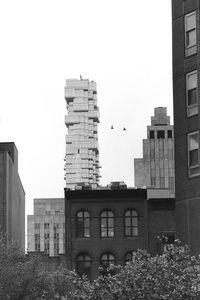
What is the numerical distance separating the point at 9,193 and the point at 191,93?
83.8 metres

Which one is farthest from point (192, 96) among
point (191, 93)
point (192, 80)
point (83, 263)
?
point (83, 263)

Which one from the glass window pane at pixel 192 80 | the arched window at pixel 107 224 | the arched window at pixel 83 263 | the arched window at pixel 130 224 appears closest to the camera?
the glass window pane at pixel 192 80

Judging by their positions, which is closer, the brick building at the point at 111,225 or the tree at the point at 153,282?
the tree at the point at 153,282

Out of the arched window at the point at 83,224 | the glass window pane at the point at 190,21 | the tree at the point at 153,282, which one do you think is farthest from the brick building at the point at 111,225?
the tree at the point at 153,282

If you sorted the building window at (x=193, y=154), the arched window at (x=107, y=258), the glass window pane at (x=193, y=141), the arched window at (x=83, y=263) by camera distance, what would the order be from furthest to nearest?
1. the arched window at (x=107, y=258)
2. the arched window at (x=83, y=263)
3. the glass window pane at (x=193, y=141)
4. the building window at (x=193, y=154)

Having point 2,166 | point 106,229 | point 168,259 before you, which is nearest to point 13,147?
point 2,166

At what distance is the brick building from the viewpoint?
88750 mm

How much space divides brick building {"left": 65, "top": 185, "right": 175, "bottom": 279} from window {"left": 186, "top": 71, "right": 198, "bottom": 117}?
36.7 m

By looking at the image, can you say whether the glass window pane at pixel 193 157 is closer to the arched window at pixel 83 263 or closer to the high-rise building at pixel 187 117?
the high-rise building at pixel 187 117

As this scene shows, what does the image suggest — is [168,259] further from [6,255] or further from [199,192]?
[6,255]

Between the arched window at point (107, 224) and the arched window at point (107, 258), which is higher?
the arched window at point (107, 224)

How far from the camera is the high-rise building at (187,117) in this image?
5175 cm

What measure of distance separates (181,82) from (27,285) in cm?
1910

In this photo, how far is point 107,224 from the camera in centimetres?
9006
